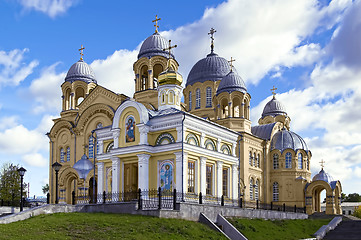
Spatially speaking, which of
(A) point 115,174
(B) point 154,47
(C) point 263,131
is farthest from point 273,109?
(A) point 115,174

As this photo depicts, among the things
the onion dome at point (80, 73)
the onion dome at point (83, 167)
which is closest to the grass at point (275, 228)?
the onion dome at point (83, 167)

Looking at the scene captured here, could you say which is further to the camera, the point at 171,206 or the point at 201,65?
→ the point at 201,65

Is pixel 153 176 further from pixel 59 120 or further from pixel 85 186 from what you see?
pixel 59 120

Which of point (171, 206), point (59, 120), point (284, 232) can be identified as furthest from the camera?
point (59, 120)

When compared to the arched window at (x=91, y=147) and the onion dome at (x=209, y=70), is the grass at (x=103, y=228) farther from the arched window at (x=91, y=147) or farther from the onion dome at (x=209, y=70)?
the onion dome at (x=209, y=70)

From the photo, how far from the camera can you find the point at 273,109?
4900 centimetres

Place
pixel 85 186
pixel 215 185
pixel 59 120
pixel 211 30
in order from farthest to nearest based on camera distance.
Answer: pixel 211 30, pixel 59 120, pixel 85 186, pixel 215 185

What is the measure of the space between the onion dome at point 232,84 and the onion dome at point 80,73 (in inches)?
422

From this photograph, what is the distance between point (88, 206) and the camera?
2080 centimetres

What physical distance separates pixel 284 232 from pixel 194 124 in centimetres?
714

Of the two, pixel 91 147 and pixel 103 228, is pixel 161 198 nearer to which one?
pixel 103 228

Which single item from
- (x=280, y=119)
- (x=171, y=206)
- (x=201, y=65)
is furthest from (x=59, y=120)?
(x=280, y=119)

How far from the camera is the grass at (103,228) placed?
14984mm

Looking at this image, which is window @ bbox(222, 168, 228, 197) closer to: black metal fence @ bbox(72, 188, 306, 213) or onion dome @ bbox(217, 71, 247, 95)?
Result: black metal fence @ bbox(72, 188, 306, 213)
